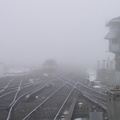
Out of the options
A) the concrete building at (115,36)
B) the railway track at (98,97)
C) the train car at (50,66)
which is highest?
the concrete building at (115,36)

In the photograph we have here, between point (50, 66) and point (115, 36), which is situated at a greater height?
point (115, 36)

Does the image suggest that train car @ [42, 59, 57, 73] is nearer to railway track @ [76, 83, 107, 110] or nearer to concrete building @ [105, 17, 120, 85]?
concrete building @ [105, 17, 120, 85]

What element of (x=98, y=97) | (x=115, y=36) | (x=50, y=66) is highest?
(x=115, y=36)

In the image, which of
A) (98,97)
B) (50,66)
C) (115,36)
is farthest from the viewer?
(50,66)

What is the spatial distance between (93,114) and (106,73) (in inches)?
872

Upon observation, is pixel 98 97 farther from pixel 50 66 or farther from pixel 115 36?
pixel 50 66

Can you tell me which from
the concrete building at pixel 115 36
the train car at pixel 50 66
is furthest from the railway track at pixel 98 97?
the train car at pixel 50 66

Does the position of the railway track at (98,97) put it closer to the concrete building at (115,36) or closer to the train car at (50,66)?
the concrete building at (115,36)

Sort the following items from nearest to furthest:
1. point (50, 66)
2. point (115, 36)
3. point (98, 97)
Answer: point (98, 97) < point (115, 36) < point (50, 66)

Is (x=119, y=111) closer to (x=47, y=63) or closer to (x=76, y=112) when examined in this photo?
(x=76, y=112)

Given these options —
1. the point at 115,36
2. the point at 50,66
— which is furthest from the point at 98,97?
the point at 50,66

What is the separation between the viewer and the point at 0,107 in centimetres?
1430

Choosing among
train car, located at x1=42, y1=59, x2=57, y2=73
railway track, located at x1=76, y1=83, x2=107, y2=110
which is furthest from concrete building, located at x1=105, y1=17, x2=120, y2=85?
train car, located at x1=42, y1=59, x2=57, y2=73

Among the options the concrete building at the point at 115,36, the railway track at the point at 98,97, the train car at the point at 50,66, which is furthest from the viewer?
the train car at the point at 50,66
